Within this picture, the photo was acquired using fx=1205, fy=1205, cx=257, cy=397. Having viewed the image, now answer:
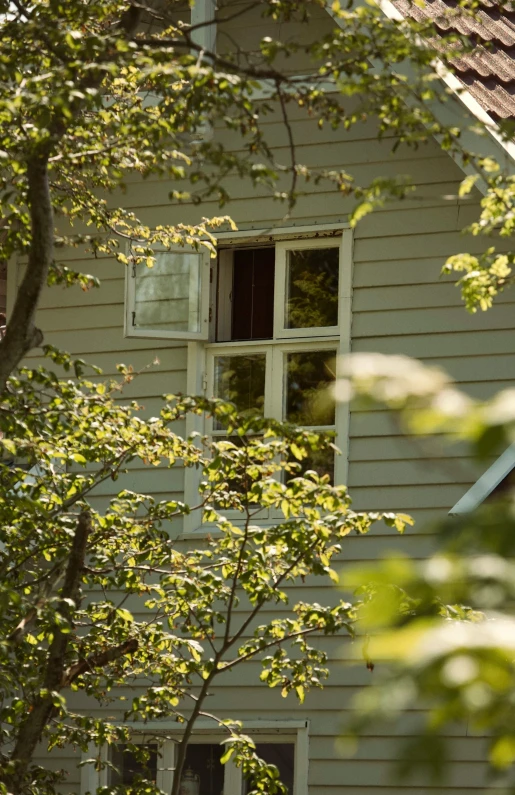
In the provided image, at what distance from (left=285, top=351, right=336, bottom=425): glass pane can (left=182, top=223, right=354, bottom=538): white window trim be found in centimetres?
9

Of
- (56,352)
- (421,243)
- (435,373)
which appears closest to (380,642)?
(435,373)

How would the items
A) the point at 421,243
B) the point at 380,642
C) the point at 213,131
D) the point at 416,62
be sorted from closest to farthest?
the point at 380,642 < the point at 416,62 < the point at 421,243 < the point at 213,131

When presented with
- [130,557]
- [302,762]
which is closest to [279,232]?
[130,557]

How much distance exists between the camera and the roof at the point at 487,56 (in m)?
7.16

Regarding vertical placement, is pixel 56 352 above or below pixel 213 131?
below

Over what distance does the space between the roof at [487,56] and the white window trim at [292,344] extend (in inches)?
46.5

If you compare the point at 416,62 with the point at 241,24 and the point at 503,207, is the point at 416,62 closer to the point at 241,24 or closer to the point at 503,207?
the point at 503,207

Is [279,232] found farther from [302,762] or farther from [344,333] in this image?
[302,762]

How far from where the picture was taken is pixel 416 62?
4746 mm

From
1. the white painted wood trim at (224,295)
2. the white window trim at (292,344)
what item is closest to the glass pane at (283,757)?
the white window trim at (292,344)

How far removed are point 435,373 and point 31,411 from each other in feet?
12.4

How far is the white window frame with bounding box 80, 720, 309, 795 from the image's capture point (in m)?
7.09

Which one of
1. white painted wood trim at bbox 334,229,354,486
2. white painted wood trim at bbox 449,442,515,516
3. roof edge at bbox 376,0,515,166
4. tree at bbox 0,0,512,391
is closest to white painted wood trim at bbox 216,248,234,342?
white painted wood trim at bbox 334,229,354,486

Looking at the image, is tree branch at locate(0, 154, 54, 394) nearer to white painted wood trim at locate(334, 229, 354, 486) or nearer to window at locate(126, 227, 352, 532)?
white painted wood trim at locate(334, 229, 354, 486)
